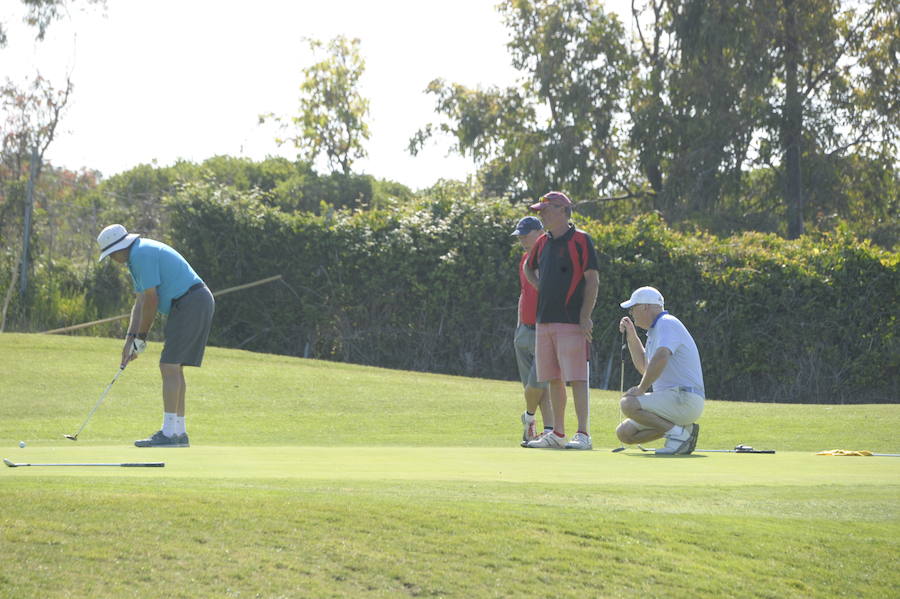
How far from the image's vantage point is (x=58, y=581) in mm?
4918

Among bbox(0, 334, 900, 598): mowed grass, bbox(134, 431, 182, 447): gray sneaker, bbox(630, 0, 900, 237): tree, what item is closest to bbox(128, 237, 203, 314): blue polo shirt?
bbox(134, 431, 182, 447): gray sneaker

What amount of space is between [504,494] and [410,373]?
49.8ft

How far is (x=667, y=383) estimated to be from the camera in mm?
9617

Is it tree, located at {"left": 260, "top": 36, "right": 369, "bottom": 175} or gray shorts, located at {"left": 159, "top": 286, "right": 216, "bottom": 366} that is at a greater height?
tree, located at {"left": 260, "top": 36, "right": 369, "bottom": 175}

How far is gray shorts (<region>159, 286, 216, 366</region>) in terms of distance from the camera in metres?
10.1

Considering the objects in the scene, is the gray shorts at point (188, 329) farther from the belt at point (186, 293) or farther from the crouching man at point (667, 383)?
the crouching man at point (667, 383)

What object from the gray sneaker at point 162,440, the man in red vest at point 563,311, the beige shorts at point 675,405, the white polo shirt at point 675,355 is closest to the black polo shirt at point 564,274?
the man in red vest at point 563,311

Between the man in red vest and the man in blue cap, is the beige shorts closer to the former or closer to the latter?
the man in red vest

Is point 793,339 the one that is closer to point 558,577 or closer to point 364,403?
point 364,403

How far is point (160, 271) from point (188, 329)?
1.76ft

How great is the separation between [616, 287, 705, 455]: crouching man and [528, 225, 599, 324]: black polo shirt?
45cm

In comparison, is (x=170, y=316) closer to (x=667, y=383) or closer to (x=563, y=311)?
(x=563, y=311)

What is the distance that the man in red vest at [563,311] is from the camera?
9.88 meters

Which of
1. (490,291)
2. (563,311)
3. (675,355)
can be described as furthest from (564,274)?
(490,291)
